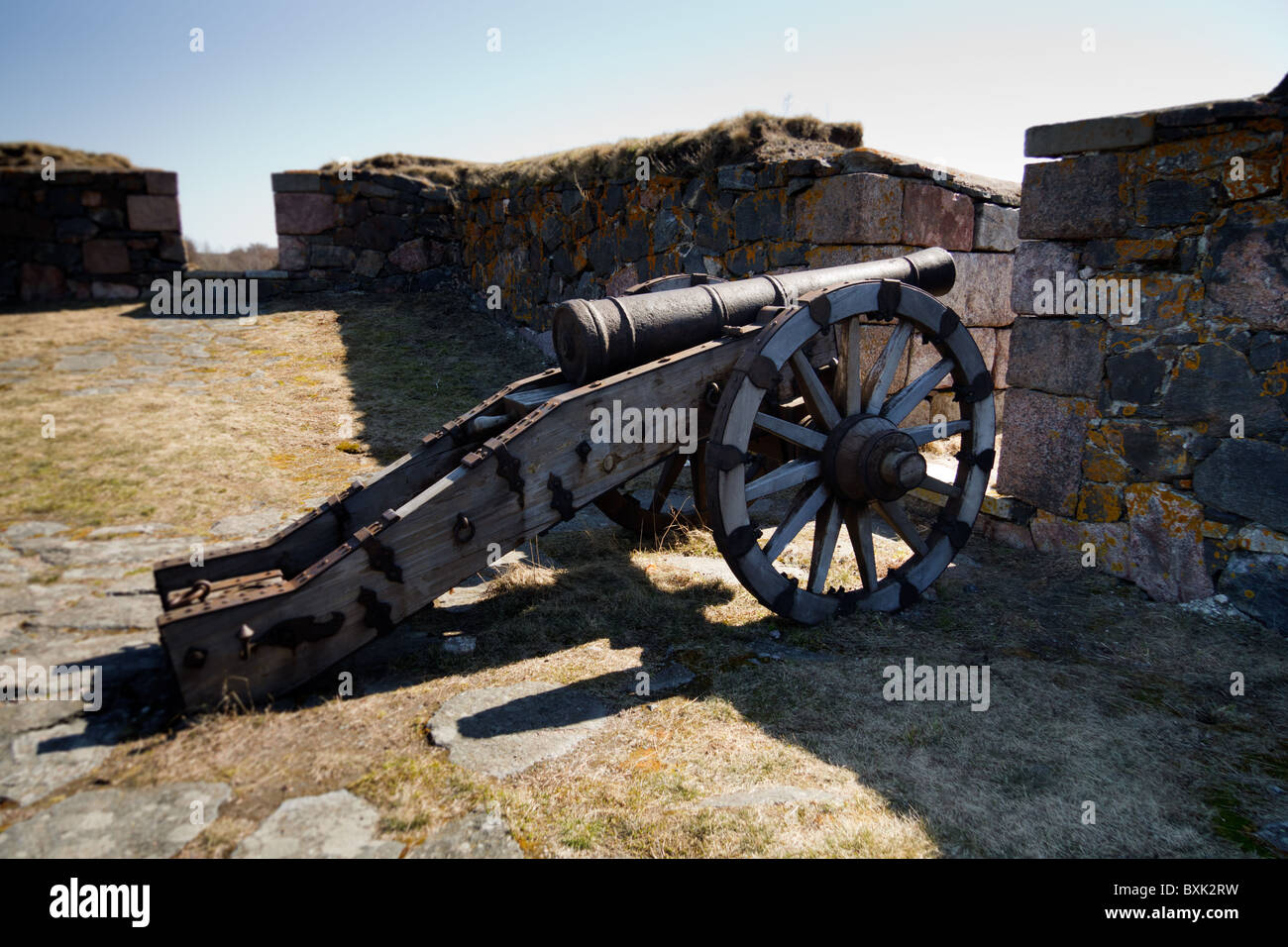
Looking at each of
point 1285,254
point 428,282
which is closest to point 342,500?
point 1285,254

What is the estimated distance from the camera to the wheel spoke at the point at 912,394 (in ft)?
11.6

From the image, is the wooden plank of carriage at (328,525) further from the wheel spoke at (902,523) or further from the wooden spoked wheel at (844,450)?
the wheel spoke at (902,523)

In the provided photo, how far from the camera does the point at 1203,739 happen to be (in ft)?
8.70

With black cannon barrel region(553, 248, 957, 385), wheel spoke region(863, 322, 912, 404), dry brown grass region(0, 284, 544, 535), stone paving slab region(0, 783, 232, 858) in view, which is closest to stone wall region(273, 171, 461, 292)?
dry brown grass region(0, 284, 544, 535)

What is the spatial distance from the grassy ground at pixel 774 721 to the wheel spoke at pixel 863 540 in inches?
8.0

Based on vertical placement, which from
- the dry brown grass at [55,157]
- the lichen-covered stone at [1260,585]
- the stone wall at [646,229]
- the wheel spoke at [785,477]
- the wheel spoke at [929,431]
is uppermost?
the dry brown grass at [55,157]

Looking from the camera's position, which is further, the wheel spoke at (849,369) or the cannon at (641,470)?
the wheel spoke at (849,369)

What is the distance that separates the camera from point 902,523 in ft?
11.7

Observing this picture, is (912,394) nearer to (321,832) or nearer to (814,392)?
(814,392)

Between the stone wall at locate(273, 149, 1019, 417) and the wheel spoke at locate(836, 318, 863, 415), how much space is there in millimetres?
2148

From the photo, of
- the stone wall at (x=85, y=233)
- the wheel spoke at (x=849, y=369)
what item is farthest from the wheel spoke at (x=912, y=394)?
the stone wall at (x=85, y=233)

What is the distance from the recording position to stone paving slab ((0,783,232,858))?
193 centimetres

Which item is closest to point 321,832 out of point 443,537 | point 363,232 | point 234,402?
point 443,537

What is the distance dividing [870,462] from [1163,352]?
5.15 feet
